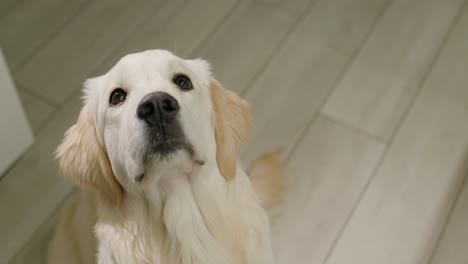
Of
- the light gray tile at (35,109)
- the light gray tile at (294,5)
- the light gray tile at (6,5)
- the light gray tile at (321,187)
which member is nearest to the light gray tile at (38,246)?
the light gray tile at (35,109)

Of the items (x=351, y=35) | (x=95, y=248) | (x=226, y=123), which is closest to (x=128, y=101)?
(x=226, y=123)

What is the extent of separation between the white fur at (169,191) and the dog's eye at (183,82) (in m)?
0.01

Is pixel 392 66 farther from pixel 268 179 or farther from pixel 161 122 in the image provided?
pixel 161 122

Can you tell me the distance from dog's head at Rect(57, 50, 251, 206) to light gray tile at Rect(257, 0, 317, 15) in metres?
1.00

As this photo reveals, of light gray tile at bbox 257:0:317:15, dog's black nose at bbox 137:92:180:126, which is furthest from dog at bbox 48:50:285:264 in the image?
light gray tile at bbox 257:0:317:15

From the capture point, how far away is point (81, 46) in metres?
2.03

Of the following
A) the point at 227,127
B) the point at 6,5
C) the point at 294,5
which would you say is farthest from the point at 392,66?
the point at 6,5

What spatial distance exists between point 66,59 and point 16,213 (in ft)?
1.97

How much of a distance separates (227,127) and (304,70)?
0.89 meters

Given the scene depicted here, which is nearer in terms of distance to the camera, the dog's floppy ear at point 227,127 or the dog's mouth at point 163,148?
the dog's mouth at point 163,148

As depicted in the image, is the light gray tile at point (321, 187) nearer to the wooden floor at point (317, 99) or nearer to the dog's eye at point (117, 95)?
the wooden floor at point (317, 99)

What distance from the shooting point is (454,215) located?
164cm

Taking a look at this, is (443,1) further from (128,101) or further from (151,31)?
(128,101)

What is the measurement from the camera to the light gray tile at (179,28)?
2.00 metres
